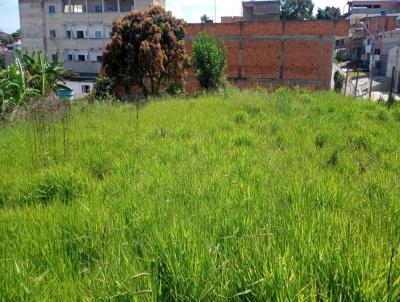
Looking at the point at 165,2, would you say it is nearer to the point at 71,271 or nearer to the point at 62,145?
the point at 62,145

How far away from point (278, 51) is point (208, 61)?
10269mm

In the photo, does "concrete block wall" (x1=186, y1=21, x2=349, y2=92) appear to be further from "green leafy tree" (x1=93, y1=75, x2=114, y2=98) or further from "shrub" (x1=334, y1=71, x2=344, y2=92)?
"green leafy tree" (x1=93, y1=75, x2=114, y2=98)

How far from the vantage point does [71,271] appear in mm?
2555

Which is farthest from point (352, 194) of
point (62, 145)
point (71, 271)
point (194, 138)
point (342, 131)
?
point (62, 145)

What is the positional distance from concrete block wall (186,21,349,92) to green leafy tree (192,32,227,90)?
7.60 meters

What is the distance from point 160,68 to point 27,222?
46.5ft

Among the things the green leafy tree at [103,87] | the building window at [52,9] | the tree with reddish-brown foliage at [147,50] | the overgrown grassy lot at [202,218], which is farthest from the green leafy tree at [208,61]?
the building window at [52,9]

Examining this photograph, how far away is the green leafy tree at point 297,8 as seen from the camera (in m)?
74.6

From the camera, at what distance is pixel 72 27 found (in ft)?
156

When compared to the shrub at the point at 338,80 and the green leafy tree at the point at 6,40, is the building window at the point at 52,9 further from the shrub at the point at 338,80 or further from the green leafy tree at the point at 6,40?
the green leafy tree at the point at 6,40

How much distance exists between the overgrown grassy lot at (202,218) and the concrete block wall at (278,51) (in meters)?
20.1

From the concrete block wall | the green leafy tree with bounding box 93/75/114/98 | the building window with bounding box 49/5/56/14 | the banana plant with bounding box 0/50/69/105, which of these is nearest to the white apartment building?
the building window with bounding box 49/5/56/14

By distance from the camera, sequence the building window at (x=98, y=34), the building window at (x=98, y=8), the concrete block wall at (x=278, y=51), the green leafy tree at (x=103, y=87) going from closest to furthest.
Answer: the green leafy tree at (x=103, y=87) < the concrete block wall at (x=278, y=51) < the building window at (x=98, y=34) < the building window at (x=98, y=8)

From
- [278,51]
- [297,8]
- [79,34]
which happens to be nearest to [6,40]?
[79,34]
